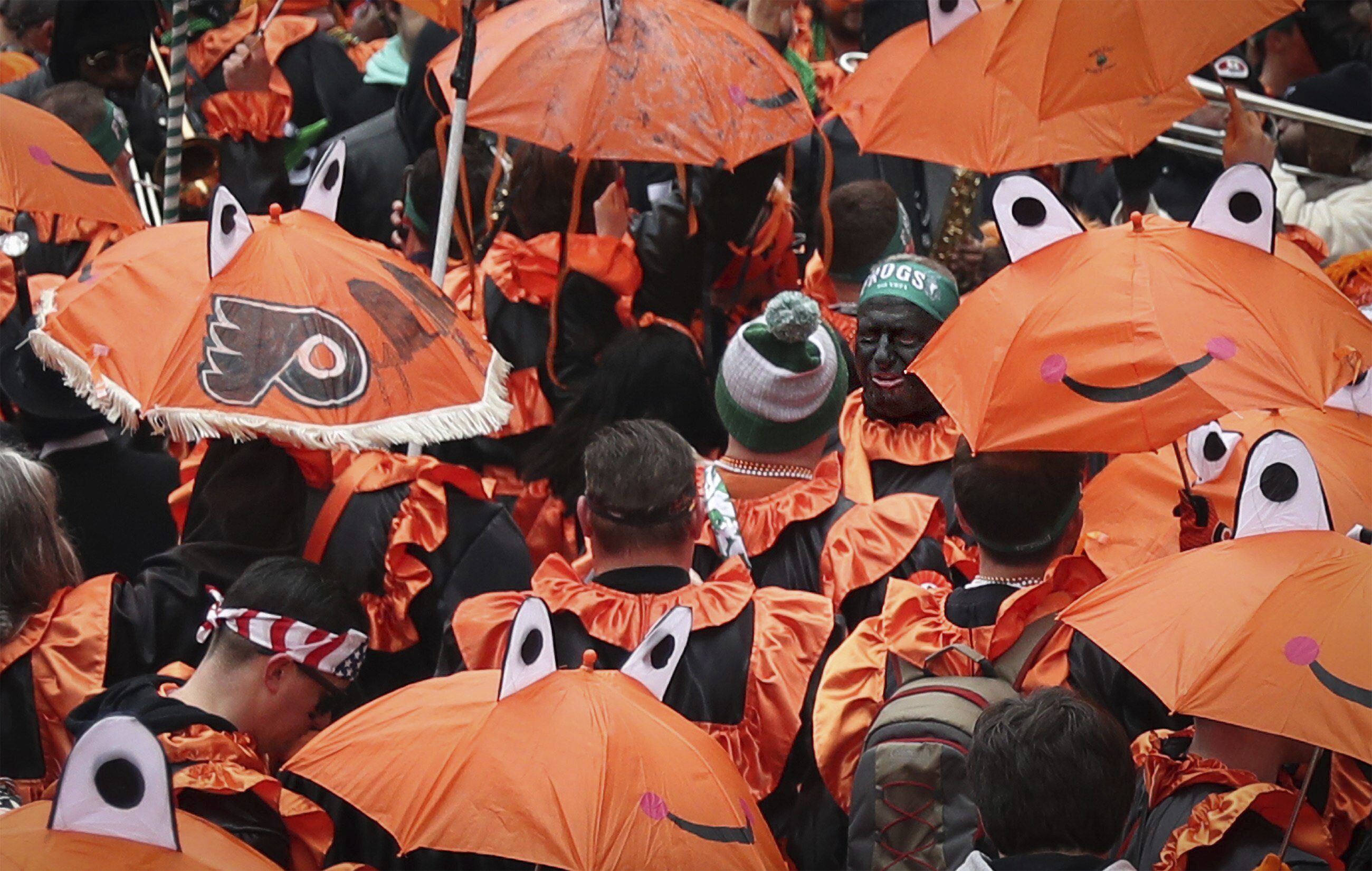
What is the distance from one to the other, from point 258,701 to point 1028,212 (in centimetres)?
199

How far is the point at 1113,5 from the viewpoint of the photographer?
546cm

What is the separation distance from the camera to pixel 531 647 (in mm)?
3324

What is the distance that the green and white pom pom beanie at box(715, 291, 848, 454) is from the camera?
4.95m

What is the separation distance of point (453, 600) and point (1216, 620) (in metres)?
2.02

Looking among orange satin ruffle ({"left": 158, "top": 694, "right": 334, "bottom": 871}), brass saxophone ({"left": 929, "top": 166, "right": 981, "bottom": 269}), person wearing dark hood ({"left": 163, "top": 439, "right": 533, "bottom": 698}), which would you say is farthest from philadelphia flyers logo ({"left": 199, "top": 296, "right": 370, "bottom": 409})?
brass saxophone ({"left": 929, "top": 166, "right": 981, "bottom": 269})

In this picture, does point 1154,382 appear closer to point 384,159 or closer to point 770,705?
point 770,705

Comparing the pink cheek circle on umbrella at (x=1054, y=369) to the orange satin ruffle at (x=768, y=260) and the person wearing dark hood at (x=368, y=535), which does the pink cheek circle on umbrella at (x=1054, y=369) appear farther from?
the orange satin ruffle at (x=768, y=260)

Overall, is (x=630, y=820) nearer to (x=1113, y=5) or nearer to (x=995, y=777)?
(x=995, y=777)

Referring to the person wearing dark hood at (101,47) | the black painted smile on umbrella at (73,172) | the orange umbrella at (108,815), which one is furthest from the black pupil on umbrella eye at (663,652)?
the person wearing dark hood at (101,47)

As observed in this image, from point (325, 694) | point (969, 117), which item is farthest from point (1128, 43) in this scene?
point (325, 694)

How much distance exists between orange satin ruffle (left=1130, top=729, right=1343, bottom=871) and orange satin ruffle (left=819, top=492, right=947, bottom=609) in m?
1.22

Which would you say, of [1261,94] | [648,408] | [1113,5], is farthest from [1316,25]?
[648,408]

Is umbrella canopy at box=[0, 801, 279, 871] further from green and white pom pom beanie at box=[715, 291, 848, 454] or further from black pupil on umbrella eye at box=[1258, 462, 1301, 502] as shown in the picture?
green and white pom pom beanie at box=[715, 291, 848, 454]

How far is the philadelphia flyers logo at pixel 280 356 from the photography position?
14.1ft
